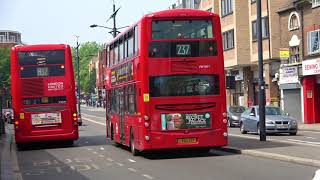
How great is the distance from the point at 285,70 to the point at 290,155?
29.8 meters

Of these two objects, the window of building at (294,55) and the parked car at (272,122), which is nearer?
the parked car at (272,122)

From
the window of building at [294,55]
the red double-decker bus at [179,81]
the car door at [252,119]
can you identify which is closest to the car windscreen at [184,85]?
the red double-decker bus at [179,81]

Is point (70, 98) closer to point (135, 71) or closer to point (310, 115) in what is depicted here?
point (135, 71)

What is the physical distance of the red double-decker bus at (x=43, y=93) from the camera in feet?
84.8

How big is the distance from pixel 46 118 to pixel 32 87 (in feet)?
4.28

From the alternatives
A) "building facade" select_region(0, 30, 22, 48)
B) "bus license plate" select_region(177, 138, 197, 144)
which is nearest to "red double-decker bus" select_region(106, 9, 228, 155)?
"bus license plate" select_region(177, 138, 197, 144)

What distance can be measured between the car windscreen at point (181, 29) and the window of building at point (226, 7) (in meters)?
36.0

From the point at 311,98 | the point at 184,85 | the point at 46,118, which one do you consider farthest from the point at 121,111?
the point at 311,98

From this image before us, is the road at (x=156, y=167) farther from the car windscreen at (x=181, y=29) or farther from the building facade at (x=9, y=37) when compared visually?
the building facade at (x=9, y=37)

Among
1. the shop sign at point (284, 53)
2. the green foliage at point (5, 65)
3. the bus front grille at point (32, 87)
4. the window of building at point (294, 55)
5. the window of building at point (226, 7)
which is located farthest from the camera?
the green foliage at point (5, 65)

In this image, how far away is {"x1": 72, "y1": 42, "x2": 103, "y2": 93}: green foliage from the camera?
16888cm

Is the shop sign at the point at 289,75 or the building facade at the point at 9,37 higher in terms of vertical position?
the building facade at the point at 9,37

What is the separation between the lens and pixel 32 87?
26.0m

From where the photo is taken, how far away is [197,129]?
64.3ft
